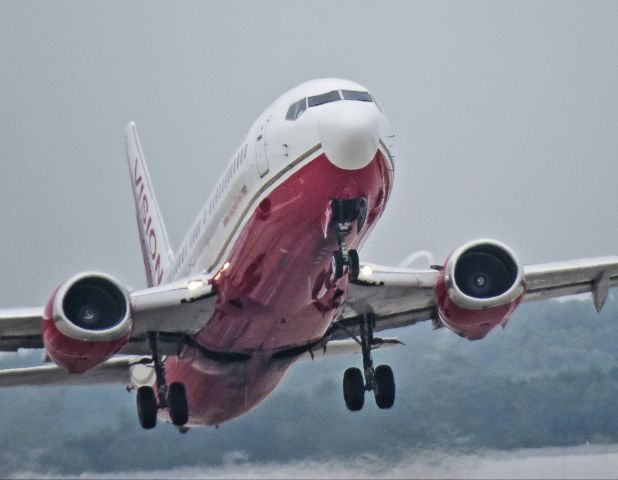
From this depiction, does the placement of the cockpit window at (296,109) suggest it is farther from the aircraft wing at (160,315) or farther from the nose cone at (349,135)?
the aircraft wing at (160,315)

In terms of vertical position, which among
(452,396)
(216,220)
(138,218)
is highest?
(216,220)

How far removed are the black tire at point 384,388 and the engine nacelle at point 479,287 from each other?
227 centimetres

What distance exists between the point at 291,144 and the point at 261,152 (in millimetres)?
1008

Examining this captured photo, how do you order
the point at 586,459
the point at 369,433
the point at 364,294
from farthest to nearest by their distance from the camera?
1. the point at 369,433
2. the point at 586,459
3. the point at 364,294

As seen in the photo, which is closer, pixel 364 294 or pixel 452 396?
pixel 364 294

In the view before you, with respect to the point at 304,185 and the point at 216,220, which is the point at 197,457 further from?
the point at 304,185

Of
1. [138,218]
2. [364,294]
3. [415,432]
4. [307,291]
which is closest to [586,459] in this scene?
[415,432]

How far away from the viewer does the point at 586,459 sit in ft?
113

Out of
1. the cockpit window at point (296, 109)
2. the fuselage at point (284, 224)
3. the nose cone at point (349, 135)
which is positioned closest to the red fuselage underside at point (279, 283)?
the fuselage at point (284, 224)

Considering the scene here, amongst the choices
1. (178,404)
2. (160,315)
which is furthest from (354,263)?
(178,404)

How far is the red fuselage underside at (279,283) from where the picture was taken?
27.2 meters

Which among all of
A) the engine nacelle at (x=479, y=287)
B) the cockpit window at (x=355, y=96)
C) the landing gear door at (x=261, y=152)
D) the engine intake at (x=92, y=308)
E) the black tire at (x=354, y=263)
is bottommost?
the engine nacelle at (x=479, y=287)

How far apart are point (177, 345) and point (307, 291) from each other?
435 cm

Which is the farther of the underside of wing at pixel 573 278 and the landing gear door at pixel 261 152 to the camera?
the underside of wing at pixel 573 278
